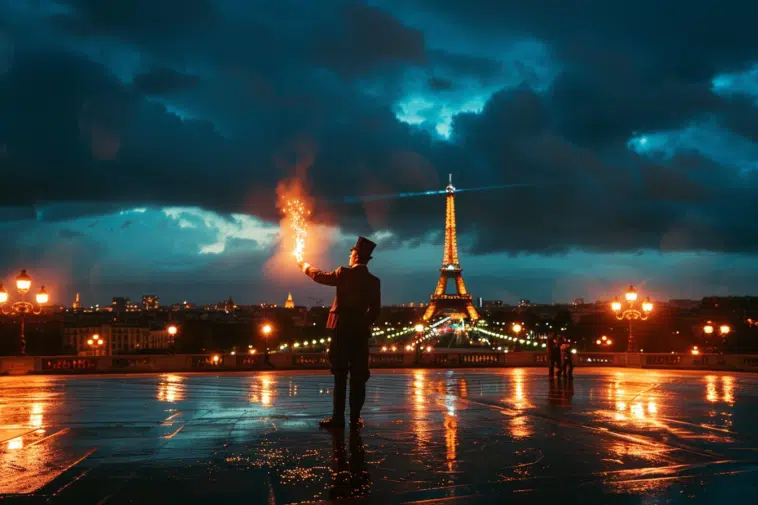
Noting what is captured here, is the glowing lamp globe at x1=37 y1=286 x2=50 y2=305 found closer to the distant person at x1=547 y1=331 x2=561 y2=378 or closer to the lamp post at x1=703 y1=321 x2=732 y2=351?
the distant person at x1=547 y1=331 x2=561 y2=378

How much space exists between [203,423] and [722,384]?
18.5 metres

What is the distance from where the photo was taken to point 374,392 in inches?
834

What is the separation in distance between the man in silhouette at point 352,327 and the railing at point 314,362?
21.4 meters

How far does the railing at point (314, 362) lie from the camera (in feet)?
118

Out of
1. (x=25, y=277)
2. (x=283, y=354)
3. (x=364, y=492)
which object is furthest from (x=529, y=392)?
(x=25, y=277)

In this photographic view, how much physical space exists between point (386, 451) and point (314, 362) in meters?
29.2

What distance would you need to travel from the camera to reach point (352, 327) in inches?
522

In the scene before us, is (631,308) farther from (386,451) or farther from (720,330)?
(386,451)

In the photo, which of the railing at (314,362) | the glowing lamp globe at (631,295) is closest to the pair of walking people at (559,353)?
the railing at (314,362)

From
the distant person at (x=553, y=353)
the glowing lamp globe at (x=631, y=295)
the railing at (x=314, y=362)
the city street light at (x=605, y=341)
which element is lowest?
the city street light at (x=605, y=341)

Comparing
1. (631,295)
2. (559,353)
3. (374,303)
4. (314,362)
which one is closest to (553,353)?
(559,353)

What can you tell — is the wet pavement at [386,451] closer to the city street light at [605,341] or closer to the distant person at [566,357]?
the distant person at [566,357]

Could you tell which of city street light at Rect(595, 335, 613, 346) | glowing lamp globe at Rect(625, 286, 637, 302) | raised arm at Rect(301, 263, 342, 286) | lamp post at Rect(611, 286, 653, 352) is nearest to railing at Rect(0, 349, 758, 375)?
lamp post at Rect(611, 286, 653, 352)

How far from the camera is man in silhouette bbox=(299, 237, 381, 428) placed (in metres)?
13.1
